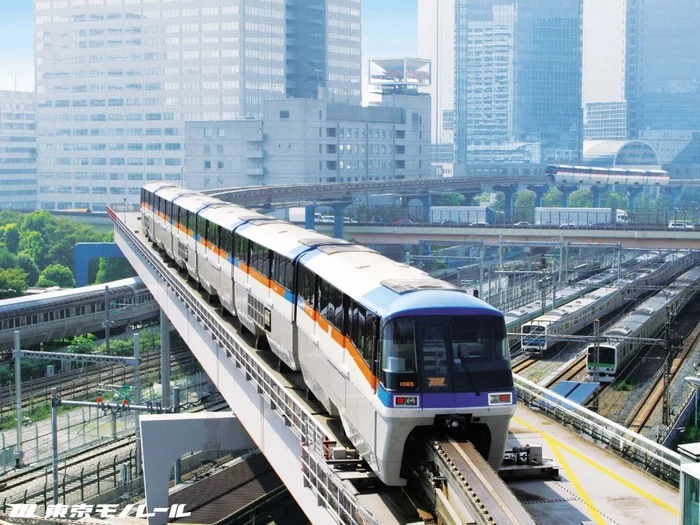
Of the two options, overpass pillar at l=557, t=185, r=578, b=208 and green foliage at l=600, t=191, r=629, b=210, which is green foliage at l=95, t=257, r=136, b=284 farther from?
green foliage at l=600, t=191, r=629, b=210

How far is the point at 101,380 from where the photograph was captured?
49.5m

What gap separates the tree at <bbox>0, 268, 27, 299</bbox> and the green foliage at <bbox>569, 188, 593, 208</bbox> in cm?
9383

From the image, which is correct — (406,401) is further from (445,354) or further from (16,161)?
(16,161)

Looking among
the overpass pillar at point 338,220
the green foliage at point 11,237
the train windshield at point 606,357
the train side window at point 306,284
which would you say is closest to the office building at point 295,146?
the green foliage at point 11,237

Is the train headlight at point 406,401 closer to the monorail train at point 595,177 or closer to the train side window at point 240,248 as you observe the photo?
the train side window at point 240,248

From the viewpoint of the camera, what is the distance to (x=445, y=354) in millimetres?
14461

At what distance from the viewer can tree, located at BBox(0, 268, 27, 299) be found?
7388 centimetres

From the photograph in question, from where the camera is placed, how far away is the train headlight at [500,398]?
14492mm

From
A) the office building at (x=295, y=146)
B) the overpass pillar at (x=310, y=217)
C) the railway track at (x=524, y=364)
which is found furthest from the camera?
the office building at (x=295, y=146)

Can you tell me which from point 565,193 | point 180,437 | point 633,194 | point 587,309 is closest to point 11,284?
point 587,309

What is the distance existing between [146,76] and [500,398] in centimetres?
14051

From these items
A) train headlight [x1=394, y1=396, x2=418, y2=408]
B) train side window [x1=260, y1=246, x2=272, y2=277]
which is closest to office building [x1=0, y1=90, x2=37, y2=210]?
train side window [x1=260, y1=246, x2=272, y2=277]

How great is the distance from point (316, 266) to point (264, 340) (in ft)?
20.2

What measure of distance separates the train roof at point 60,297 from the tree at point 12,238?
141ft
